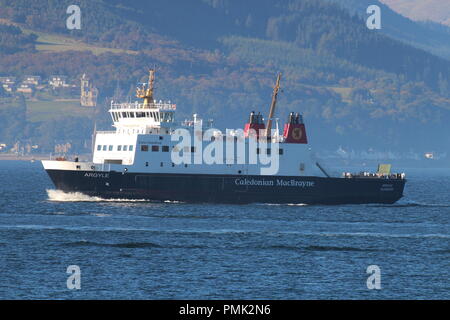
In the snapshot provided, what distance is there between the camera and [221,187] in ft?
242

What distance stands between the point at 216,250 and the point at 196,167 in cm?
2455

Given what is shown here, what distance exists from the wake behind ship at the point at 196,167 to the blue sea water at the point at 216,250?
1319mm

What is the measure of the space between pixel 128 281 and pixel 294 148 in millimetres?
36689

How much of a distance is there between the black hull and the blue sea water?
0.99 metres

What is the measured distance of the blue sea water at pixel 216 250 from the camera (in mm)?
38844

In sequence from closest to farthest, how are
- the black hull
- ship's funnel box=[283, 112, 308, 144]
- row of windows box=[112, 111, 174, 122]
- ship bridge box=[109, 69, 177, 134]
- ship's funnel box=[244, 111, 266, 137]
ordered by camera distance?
the black hull < ship bridge box=[109, 69, 177, 134] < row of windows box=[112, 111, 174, 122] < ship's funnel box=[283, 112, 308, 144] < ship's funnel box=[244, 111, 266, 137]

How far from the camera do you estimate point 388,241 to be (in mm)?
54656

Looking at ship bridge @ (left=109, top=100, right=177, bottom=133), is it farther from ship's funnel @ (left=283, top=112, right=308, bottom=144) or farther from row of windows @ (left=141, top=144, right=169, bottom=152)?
ship's funnel @ (left=283, top=112, right=308, bottom=144)

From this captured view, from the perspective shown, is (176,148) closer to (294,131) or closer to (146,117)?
(146,117)

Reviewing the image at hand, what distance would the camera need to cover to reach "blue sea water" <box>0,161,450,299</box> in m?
38.8
